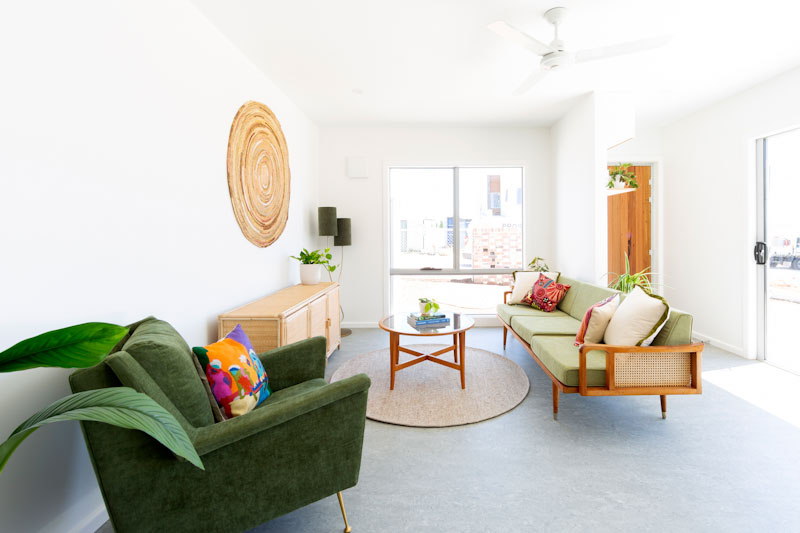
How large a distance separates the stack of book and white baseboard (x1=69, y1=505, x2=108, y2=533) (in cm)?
210

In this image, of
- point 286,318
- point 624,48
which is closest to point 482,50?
point 624,48

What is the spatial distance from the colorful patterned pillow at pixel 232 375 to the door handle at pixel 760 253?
14.9 ft

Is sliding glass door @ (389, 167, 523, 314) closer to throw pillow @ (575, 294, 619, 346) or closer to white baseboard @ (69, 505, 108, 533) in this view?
throw pillow @ (575, 294, 619, 346)

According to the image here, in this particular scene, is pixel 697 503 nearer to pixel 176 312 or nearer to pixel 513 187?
pixel 176 312

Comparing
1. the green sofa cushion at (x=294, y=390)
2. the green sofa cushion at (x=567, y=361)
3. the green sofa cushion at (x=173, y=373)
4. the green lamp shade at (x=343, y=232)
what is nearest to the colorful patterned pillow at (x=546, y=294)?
the green sofa cushion at (x=567, y=361)

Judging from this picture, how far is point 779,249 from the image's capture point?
355 cm

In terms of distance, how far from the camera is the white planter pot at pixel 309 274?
400 cm

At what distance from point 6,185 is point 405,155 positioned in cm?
422

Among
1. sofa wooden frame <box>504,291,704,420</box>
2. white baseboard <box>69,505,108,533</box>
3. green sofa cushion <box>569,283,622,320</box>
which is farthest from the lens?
green sofa cushion <box>569,283,622,320</box>

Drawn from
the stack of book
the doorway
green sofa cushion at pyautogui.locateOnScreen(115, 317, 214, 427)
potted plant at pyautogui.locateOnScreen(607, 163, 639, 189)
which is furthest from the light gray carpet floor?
potted plant at pyautogui.locateOnScreen(607, 163, 639, 189)

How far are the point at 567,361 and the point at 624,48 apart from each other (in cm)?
203

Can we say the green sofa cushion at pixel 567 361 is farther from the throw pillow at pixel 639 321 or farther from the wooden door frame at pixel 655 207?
the wooden door frame at pixel 655 207

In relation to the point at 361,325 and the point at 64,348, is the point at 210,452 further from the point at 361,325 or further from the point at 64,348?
the point at 361,325

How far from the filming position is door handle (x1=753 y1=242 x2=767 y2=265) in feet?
11.9
